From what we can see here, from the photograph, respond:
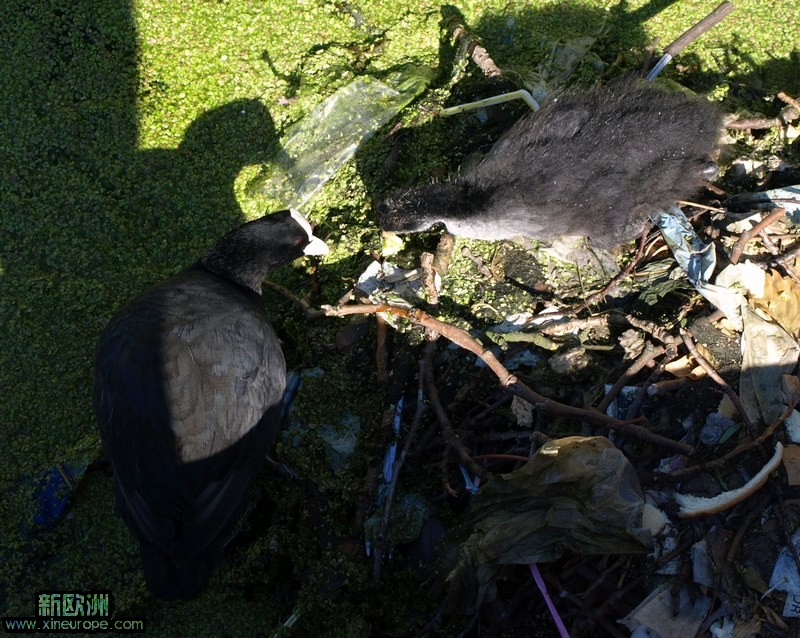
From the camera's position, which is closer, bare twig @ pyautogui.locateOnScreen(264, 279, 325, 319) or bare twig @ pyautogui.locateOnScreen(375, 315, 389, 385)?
bare twig @ pyautogui.locateOnScreen(375, 315, 389, 385)

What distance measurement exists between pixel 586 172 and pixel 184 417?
1.97 metres

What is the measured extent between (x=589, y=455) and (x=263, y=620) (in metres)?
1.55

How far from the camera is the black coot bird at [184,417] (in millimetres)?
2719

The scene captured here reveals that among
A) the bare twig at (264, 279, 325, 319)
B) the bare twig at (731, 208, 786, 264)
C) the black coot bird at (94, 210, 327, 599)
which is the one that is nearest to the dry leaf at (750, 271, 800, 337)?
the bare twig at (731, 208, 786, 264)

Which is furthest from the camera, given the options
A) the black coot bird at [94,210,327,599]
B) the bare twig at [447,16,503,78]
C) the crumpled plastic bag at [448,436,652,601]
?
the bare twig at [447,16,503,78]

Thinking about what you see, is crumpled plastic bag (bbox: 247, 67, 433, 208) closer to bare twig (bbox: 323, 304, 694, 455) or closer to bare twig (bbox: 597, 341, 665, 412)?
bare twig (bbox: 323, 304, 694, 455)

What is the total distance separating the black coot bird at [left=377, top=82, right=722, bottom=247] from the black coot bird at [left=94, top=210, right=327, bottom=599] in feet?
2.93

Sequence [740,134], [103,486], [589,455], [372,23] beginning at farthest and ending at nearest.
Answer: [372,23]
[740,134]
[103,486]
[589,455]

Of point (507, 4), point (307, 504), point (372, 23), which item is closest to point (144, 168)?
→ point (372, 23)

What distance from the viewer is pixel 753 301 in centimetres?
304

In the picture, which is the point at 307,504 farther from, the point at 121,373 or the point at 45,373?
the point at 45,373

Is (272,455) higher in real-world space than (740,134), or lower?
lower

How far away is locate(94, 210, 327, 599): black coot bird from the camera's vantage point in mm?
2719

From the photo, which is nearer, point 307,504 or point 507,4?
point 307,504
